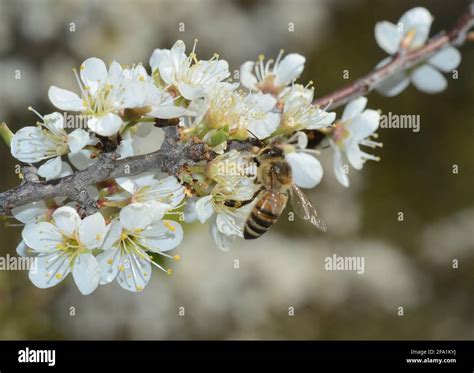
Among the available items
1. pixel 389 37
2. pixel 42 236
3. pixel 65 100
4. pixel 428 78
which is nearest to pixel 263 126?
pixel 65 100

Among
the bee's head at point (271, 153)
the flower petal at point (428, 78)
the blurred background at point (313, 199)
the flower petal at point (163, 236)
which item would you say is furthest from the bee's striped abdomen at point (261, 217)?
the blurred background at point (313, 199)

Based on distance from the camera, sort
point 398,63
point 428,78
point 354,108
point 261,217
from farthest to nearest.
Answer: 1. point 428,78
2. point 398,63
3. point 354,108
4. point 261,217

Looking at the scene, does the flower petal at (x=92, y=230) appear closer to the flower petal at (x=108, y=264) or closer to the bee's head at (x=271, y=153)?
the flower petal at (x=108, y=264)

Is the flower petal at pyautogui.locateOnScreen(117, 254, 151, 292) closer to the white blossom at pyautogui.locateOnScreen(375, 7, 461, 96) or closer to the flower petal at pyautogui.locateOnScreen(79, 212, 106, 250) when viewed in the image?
the flower petal at pyautogui.locateOnScreen(79, 212, 106, 250)

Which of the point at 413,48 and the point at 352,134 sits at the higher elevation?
the point at 413,48

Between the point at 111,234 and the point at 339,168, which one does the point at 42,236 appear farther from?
the point at 339,168

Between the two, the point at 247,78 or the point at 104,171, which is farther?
the point at 247,78

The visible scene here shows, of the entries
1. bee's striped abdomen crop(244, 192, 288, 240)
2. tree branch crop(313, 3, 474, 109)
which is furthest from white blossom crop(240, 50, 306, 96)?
bee's striped abdomen crop(244, 192, 288, 240)
